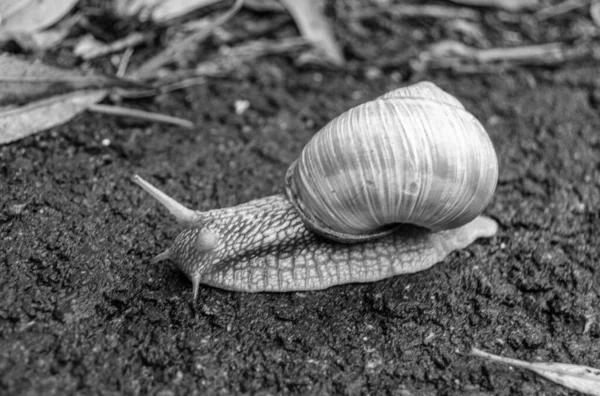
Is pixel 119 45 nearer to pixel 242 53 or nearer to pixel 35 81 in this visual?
pixel 35 81

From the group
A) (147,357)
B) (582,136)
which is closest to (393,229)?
(147,357)

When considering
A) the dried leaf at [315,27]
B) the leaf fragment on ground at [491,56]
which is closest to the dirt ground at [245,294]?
the dried leaf at [315,27]

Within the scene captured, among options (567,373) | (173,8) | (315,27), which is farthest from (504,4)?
(567,373)

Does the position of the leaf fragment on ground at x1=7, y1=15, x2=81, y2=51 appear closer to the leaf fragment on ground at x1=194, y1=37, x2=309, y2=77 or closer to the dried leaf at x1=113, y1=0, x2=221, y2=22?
the dried leaf at x1=113, y1=0, x2=221, y2=22

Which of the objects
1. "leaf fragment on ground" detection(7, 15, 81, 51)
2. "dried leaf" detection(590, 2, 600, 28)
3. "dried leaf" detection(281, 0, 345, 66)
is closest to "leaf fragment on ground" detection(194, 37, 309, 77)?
"dried leaf" detection(281, 0, 345, 66)

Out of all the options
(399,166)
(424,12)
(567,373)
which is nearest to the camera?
(567,373)

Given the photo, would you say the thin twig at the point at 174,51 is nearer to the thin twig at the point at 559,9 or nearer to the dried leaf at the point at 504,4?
the dried leaf at the point at 504,4

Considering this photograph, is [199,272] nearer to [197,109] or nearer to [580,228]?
[197,109]
